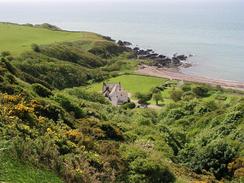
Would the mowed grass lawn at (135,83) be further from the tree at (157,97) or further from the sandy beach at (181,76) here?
the tree at (157,97)

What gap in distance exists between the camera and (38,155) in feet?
48.8

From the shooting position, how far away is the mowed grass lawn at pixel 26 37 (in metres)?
98.0

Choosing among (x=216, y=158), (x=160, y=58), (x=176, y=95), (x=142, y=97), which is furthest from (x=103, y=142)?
(x=160, y=58)

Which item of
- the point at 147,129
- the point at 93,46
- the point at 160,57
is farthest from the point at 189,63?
the point at 147,129

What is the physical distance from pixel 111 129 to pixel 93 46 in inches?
3746

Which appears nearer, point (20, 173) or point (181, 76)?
point (20, 173)

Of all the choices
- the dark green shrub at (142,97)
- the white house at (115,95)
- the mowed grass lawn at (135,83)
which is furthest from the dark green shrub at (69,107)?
the mowed grass lawn at (135,83)

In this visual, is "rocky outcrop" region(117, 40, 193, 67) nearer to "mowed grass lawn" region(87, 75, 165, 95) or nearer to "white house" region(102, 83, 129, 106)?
"mowed grass lawn" region(87, 75, 165, 95)

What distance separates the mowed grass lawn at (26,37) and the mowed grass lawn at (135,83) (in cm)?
1800

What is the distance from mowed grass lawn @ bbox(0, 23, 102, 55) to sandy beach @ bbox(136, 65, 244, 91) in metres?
24.7

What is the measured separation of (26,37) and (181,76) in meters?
37.7

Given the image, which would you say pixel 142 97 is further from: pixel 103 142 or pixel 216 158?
pixel 103 142

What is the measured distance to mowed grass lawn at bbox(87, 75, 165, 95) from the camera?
84.2 metres

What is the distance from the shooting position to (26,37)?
11150 centimetres
